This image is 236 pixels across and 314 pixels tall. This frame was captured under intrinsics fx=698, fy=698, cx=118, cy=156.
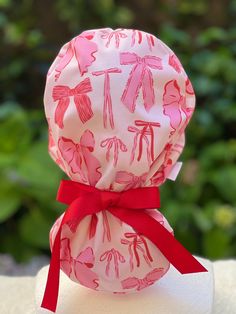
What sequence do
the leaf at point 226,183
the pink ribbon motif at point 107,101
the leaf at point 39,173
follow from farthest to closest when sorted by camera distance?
1. the leaf at point 226,183
2. the leaf at point 39,173
3. the pink ribbon motif at point 107,101

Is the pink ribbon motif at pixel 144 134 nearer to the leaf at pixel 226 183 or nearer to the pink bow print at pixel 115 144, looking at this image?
the pink bow print at pixel 115 144

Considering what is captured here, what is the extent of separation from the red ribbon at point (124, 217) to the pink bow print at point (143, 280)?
0.02 m

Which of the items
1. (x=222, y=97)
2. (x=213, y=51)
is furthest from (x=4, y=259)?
(x=213, y=51)

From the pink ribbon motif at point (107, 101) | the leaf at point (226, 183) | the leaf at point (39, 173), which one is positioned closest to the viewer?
the pink ribbon motif at point (107, 101)

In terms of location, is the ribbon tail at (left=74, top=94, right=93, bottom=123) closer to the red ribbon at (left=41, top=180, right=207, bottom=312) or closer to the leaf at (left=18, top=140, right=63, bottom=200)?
the red ribbon at (left=41, top=180, right=207, bottom=312)

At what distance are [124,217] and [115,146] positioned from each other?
0.25 feet

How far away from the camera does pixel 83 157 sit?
2.28 ft

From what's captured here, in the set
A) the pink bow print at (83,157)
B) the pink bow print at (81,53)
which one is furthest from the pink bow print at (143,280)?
the pink bow print at (81,53)

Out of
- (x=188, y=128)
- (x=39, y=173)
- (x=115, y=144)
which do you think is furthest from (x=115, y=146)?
(x=188, y=128)

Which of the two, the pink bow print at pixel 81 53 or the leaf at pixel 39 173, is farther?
the leaf at pixel 39 173

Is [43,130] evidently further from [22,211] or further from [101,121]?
[101,121]

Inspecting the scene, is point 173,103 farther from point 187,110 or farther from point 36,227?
point 36,227

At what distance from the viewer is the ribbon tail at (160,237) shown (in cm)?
70

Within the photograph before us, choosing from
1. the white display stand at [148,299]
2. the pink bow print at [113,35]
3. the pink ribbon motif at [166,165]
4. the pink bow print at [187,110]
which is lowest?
the white display stand at [148,299]
